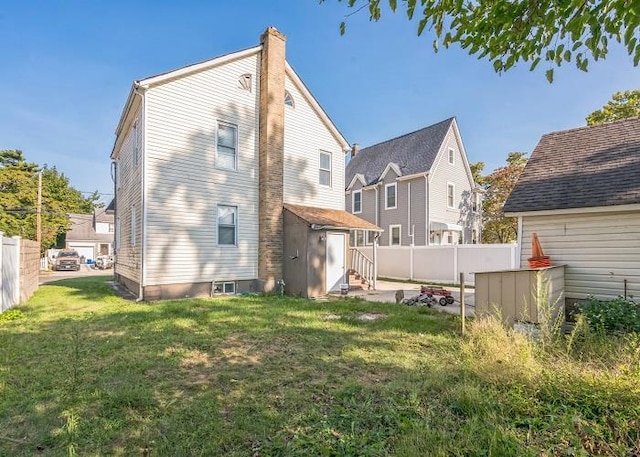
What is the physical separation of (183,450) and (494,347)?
393cm

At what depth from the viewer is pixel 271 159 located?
1223 cm

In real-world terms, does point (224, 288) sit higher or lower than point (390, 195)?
lower

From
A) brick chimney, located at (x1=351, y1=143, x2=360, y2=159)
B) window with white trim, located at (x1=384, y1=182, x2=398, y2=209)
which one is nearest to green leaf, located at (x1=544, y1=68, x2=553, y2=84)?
window with white trim, located at (x1=384, y1=182, x2=398, y2=209)

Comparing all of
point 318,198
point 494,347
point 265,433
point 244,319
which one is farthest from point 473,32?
point 318,198

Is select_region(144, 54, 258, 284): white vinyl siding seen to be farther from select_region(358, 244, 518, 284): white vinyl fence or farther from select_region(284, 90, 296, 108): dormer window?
select_region(358, 244, 518, 284): white vinyl fence

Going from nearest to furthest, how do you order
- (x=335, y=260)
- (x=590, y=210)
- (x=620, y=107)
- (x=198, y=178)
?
(x=590, y=210) < (x=198, y=178) < (x=335, y=260) < (x=620, y=107)

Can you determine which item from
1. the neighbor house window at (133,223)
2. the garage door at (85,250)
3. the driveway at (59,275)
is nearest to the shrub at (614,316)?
the neighbor house window at (133,223)

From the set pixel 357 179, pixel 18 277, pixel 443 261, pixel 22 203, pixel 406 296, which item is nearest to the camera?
pixel 18 277

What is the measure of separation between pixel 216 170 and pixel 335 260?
5575mm

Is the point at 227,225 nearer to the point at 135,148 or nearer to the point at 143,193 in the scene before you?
the point at 143,193

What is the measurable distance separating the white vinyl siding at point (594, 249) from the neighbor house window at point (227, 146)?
9524 mm

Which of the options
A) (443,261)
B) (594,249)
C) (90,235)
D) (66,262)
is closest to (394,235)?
(443,261)

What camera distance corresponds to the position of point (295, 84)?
43.8 ft

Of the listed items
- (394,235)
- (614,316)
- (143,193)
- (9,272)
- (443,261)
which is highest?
(143,193)
